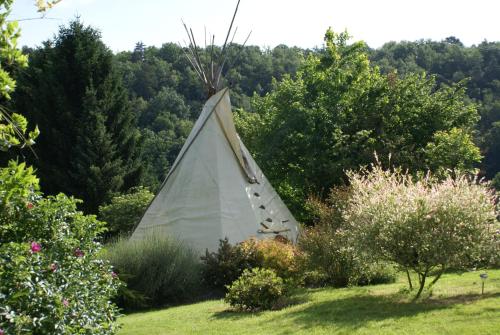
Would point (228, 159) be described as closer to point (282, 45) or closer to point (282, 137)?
point (282, 137)

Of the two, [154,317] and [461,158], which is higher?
[461,158]

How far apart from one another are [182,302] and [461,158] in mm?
13029

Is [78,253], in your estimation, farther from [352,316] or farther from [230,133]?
[230,133]

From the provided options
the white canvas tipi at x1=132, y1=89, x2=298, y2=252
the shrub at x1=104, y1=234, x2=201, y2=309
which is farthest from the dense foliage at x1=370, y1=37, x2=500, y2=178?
the shrub at x1=104, y1=234, x2=201, y2=309

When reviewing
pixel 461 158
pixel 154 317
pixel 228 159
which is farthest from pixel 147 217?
pixel 461 158

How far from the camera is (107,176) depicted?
2509cm

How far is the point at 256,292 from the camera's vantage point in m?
10.5

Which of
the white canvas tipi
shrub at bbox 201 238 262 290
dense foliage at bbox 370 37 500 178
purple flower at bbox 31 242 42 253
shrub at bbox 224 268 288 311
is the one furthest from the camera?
dense foliage at bbox 370 37 500 178

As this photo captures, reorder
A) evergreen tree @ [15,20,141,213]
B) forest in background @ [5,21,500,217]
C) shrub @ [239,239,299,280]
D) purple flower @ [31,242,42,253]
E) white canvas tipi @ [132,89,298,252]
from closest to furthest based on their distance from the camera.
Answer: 1. purple flower @ [31,242,42,253]
2. shrub @ [239,239,299,280]
3. white canvas tipi @ [132,89,298,252]
4. forest in background @ [5,21,500,217]
5. evergreen tree @ [15,20,141,213]

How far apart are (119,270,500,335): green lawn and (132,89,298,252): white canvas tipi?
3.60 metres

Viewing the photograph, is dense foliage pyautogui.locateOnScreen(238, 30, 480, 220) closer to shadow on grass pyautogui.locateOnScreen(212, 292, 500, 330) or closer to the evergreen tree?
the evergreen tree

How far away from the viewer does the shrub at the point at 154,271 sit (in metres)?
13.0

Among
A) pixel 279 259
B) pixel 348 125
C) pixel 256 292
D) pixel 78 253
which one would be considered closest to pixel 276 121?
pixel 348 125

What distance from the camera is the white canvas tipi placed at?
51.3 feet
